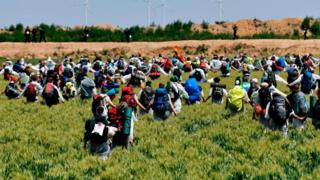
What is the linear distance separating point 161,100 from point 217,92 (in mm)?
5449

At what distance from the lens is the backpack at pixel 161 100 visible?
22.2 m

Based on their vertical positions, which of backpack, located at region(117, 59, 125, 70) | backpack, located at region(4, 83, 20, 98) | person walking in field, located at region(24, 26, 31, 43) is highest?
person walking in field, located at region(24, 26, 31, 43)

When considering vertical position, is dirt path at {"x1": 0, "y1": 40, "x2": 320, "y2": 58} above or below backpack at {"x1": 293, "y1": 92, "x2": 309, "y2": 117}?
below

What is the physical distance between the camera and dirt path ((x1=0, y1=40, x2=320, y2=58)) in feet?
267

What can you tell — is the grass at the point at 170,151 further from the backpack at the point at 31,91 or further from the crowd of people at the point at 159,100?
the backpack at the point at 31,91

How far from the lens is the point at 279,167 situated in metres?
13.6

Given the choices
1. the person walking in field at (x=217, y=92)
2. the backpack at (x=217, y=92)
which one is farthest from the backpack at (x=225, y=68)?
the backpack at (x=217, y=92)

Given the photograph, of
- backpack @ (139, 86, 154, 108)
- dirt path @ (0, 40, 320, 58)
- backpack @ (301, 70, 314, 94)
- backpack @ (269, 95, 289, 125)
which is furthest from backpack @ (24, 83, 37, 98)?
dirt path @ (0, 40, 320, 58)

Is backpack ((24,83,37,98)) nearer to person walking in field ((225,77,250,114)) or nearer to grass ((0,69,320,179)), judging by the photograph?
grass ((0,69,320,179))

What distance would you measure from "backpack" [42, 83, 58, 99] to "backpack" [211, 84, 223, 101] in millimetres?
6703

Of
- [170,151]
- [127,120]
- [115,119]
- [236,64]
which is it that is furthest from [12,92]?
[236,64]

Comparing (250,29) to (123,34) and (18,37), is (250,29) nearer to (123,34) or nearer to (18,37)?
(123,34)

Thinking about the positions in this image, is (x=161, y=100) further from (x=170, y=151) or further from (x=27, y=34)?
(x=27, y=34)

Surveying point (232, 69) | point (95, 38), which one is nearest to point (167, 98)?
point (232, 69)
